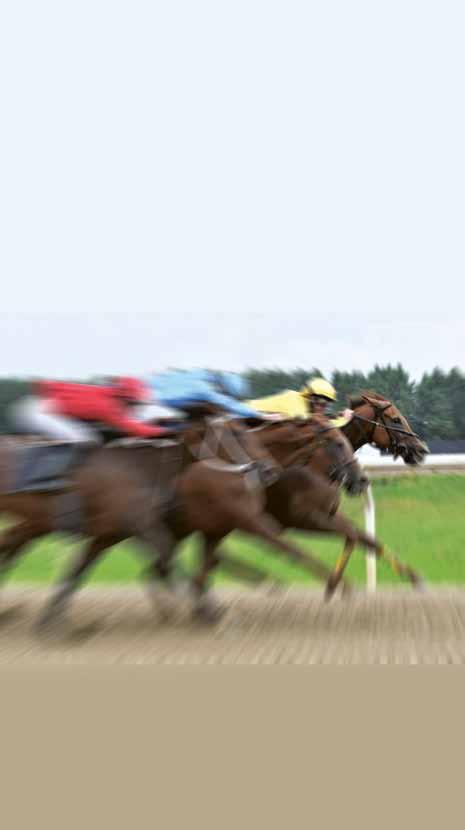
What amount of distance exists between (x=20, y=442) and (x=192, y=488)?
1.28 m

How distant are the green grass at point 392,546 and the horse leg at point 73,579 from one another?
98cm

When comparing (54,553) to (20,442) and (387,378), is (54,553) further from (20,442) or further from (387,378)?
(387,378)

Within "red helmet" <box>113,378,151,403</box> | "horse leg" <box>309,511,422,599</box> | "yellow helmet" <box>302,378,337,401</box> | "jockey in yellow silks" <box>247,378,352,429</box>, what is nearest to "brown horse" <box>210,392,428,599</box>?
"jockey in yellow silks" <box>247,378,352,429</box>

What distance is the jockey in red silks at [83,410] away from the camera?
25.6 ft

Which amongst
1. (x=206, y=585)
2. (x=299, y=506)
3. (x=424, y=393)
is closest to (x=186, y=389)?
(x=206, y=585)

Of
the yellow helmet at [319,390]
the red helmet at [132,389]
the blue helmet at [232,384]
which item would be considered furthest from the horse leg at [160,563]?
the yellow helmet at [319,390]

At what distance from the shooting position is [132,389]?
27.0 ft

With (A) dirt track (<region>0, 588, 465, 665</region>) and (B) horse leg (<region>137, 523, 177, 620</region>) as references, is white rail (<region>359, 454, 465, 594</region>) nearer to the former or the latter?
(A) dirt track (<region>0, 588, 465, 665</region>)

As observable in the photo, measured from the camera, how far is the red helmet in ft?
26.7

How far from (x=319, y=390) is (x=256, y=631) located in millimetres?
3362

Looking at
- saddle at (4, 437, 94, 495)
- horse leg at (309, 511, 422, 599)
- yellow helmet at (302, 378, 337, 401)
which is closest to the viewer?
saddle at (4, 437, 94, 495)

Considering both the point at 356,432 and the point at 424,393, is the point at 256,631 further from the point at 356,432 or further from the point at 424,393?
the point at 424,393

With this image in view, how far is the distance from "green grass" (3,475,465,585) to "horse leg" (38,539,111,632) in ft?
3.21

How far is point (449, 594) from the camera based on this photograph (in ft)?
32.7
